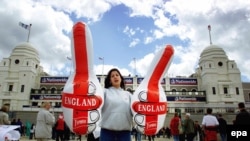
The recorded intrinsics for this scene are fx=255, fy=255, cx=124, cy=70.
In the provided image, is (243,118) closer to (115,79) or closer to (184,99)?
(115,79)

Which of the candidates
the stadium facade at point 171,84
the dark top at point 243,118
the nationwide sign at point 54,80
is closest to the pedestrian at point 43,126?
the dark top at point 243,118

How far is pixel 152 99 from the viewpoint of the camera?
9.38ft

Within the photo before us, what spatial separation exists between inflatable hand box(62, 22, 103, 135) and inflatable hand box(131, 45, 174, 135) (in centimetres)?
43

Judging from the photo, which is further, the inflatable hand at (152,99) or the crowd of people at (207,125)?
the crowd of people at (207,125)

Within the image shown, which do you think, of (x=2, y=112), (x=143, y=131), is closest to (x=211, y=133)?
(x=143, y=131)

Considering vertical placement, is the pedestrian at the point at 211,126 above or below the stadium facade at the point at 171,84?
below

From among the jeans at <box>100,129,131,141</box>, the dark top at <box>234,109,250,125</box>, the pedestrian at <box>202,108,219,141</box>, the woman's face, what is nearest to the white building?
the pedestrian at <box>202,108,219,141</box>

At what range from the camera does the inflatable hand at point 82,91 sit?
8.54ft

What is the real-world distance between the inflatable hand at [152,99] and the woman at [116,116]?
90 millimetres

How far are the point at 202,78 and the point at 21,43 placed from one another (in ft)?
112

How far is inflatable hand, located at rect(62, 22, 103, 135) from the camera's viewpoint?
2.60 metres

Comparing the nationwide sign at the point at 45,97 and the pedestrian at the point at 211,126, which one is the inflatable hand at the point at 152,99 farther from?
the nationwide sign at the point at 45,97

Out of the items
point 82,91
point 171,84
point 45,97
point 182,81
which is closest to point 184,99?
point 171,84

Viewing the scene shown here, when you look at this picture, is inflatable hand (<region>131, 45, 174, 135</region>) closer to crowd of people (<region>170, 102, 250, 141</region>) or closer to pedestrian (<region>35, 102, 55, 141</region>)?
pedestrian (<region>35, 102, 55, 141</region>)
